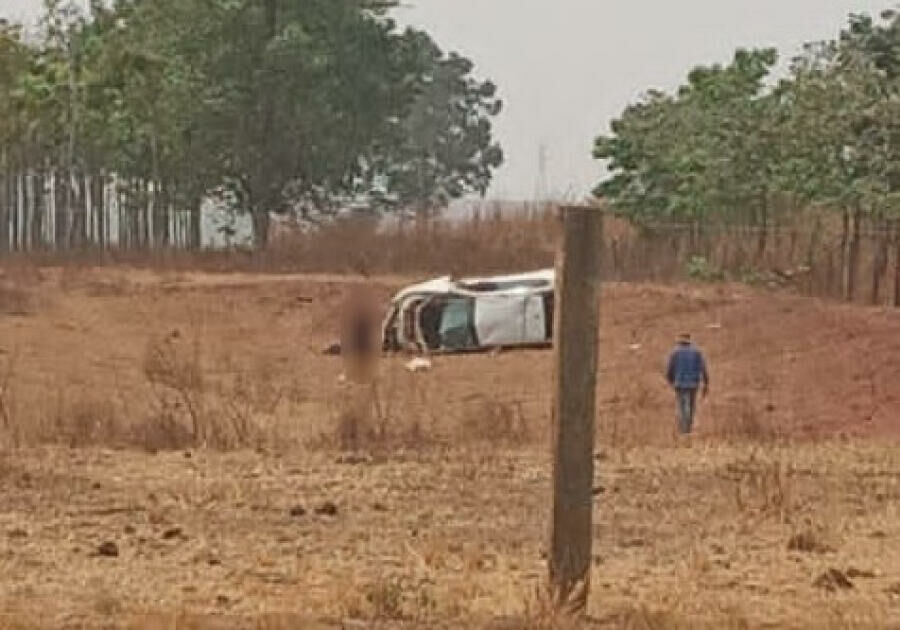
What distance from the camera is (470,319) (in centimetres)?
4097

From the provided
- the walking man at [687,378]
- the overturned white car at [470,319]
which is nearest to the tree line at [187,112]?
the overturned white car at [470,319]

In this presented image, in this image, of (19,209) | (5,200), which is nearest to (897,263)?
(19,209)

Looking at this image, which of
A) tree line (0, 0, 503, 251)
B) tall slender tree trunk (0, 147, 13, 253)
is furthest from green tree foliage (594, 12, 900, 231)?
tall slender tree trunk (0, 147, 13, 253)

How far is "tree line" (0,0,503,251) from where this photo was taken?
196 ft

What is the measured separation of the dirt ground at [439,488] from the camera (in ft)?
37.0

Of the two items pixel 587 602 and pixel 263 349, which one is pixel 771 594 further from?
pixel 263 349

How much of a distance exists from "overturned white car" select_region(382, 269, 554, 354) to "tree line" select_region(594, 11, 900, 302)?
562cm

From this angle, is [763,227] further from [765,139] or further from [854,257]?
[854,257]

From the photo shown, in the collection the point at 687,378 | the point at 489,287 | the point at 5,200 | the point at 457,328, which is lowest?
the point at 457,328

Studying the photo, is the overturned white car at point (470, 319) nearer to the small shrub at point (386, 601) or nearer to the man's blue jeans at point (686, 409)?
the man's blue jeans at point (686, 409)

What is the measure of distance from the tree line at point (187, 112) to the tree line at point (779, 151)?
9348 mm

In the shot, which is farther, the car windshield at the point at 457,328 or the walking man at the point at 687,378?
the car windshield at the point at 457,328

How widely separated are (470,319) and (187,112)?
20.9 meters

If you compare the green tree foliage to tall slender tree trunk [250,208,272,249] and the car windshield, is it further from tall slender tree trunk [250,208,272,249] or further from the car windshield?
tall slender tree trunk [250,208,272,249]
